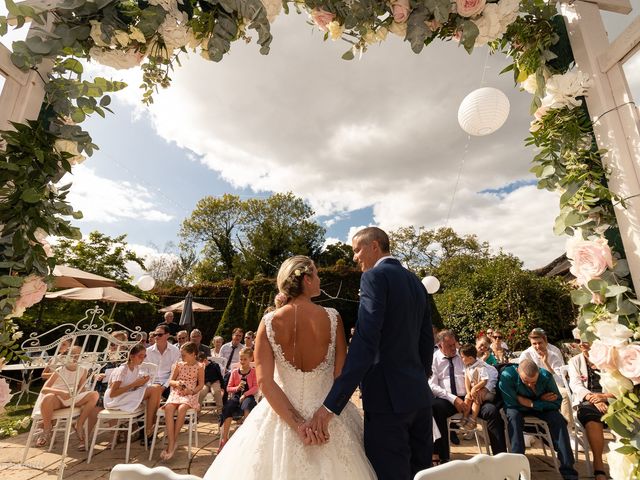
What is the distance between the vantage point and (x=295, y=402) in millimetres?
2078

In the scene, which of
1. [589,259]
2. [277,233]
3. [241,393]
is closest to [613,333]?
[589,259]

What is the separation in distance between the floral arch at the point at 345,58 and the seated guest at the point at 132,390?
3.94 m

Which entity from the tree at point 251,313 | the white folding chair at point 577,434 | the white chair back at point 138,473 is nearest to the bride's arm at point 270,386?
the white chair back at point 138,473

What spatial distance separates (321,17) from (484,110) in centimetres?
246

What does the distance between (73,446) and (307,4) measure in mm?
6344

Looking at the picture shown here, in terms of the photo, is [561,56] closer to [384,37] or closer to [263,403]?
[384,37]

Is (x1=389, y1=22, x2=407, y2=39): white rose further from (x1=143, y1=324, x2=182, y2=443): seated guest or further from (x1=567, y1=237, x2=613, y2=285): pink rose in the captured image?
(x1=143, y1=324, x2=182, y2=443): seated guest

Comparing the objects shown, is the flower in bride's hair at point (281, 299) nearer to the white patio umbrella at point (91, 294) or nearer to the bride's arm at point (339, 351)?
the bride's arm at point (339, 351)

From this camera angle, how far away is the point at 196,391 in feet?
16.6

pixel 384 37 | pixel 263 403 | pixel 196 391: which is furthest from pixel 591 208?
pixel 196 391

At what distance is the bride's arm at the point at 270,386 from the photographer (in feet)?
6.48

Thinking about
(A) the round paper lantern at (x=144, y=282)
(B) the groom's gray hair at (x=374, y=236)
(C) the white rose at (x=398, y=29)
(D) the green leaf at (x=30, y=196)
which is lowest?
(D) the green leaf at (x=30, y=196)

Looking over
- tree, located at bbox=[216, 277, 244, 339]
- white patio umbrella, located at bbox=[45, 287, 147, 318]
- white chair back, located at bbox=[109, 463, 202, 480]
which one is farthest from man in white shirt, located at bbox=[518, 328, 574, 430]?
tree, located at bbox=[216, 277, 244, 339]

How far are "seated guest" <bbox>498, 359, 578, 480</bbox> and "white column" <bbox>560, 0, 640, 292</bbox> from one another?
3059mm
